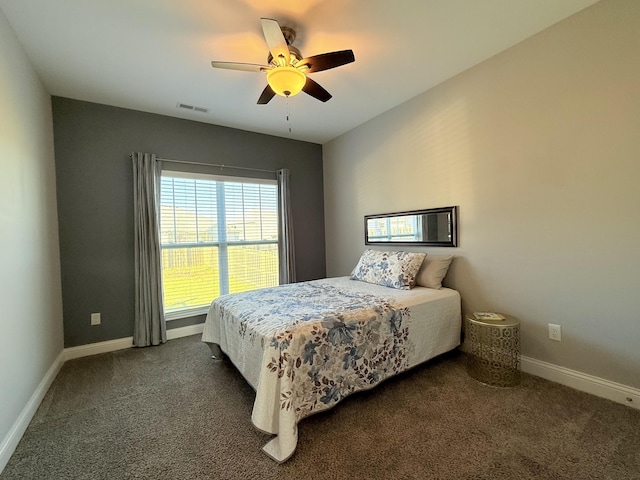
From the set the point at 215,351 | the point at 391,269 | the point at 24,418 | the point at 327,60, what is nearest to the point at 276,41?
the point at 327,60

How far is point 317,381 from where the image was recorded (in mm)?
1709

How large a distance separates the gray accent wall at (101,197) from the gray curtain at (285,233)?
1.02 metres

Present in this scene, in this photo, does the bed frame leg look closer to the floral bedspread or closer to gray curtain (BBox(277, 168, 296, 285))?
the floral bedspread

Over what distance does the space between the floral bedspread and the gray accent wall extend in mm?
1449

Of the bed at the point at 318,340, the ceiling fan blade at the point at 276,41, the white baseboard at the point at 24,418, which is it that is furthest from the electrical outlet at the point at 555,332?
the white baseboard at the point at 24,418

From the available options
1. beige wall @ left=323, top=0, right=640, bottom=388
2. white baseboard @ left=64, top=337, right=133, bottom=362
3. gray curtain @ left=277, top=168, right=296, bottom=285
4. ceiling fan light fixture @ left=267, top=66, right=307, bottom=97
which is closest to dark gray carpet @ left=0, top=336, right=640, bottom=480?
beige wall @ left=323, top=0, right=640, bottom=388

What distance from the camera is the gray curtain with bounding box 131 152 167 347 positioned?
9.88 ft

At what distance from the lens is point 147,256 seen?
9.97 feet

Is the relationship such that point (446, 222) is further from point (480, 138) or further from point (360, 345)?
point (360, 345)

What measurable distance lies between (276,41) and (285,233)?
8.33 feet

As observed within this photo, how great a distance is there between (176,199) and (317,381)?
9.03 feet

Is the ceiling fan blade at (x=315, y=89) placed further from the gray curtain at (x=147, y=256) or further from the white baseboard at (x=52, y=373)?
the white baseboard at (x=52, y=373)

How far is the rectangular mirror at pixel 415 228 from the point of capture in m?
2.73

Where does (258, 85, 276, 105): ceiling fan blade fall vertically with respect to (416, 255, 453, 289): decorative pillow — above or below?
above
